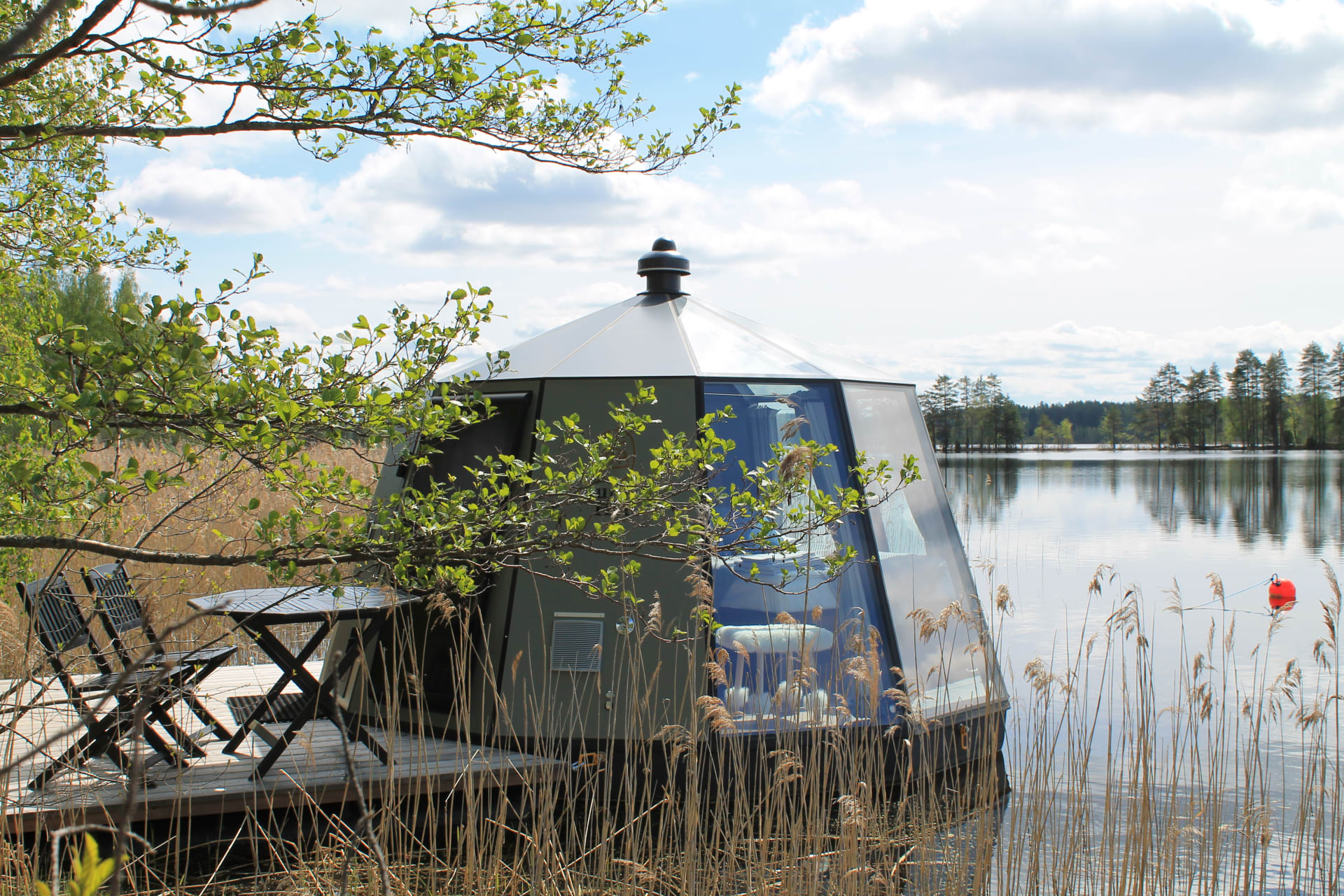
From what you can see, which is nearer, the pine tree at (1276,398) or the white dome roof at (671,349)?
the white dome roof at (671,349)

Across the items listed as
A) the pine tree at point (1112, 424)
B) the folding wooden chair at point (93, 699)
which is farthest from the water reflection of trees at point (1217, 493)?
the pine tree at point (1112, 424)

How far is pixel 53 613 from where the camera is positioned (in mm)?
4000

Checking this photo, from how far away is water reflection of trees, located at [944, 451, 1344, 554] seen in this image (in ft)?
64.3

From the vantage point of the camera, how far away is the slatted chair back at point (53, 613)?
366 centimetres

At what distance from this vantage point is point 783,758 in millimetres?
3227

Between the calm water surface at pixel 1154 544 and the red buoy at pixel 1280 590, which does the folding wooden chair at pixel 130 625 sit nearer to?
the calm water surface at pixel 1154 544

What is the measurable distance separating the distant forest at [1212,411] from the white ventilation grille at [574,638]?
73.5 meters

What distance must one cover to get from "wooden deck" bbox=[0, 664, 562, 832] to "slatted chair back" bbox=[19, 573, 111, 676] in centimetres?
24

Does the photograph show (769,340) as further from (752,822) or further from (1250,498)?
(1250,498)

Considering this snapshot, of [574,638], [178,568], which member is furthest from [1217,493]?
[574,638]

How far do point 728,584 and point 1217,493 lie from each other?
2905 centimetres

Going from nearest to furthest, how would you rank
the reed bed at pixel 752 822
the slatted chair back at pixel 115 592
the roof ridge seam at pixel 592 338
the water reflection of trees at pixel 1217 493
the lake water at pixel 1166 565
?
the reed bed at pixel 752 822, the slatted chair back at pixel 115 592, the roof ridge seam at pixel 592 338, the lake water at pixel 1166 565, the water reflection of trees at pixel 1217 493

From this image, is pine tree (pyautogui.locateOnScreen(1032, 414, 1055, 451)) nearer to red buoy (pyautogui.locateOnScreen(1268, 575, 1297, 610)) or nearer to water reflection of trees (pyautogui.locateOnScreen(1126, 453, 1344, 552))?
water reflection of trees (pyautogui.locateOnScreen(1126, 453, 1344, 552))

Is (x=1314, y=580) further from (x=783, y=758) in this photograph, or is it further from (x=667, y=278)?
(x=783, y=758)
